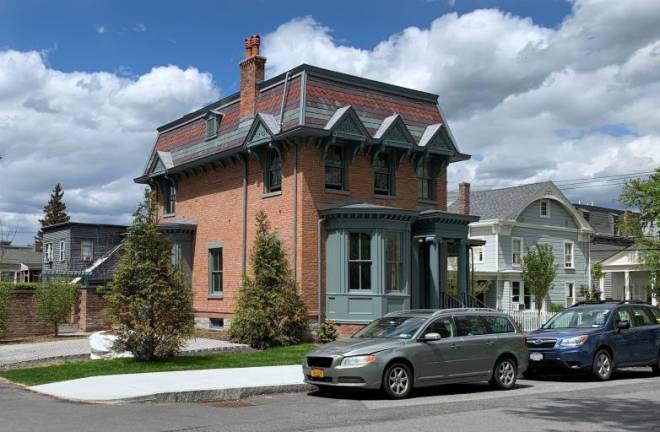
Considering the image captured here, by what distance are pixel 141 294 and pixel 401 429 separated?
30.3 feet

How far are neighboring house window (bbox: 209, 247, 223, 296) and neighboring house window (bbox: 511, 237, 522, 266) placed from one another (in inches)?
872

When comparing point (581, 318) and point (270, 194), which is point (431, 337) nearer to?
point (581, 318)

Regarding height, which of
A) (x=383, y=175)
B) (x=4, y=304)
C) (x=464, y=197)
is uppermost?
(x=464, y=197)

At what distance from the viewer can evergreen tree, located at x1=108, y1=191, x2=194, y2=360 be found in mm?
17078

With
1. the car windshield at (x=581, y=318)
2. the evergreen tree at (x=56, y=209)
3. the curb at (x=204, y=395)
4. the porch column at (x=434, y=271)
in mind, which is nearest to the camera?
the curb at (x=204, y=395)

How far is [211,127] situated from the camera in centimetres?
2719

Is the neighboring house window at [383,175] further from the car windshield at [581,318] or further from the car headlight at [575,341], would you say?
the car headlight at [575,341]

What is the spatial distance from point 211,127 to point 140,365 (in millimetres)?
12458

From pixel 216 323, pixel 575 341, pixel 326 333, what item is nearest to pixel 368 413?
pixel 575 341

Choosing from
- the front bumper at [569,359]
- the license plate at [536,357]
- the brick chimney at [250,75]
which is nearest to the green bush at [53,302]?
the brick chimney at [250,75]

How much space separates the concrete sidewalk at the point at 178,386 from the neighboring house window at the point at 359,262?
6.87 m

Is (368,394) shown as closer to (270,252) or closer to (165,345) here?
(165,345)

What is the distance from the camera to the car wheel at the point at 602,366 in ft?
52.4

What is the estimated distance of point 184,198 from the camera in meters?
28.8
